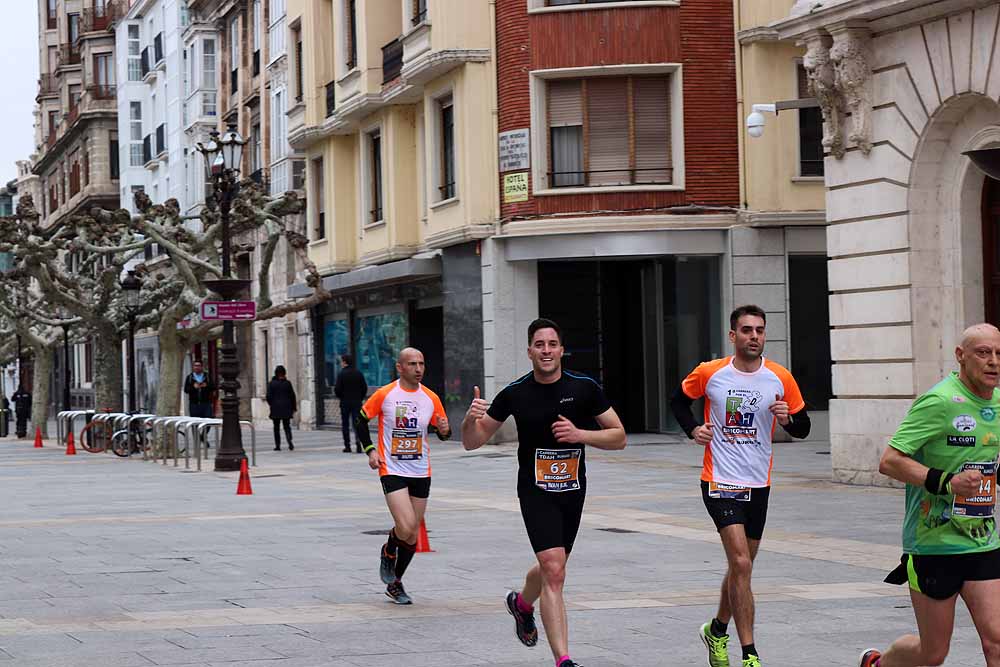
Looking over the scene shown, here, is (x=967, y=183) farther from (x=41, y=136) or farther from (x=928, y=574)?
(x=41, y=136)

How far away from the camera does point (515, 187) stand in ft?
101

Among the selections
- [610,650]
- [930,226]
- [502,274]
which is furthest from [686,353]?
[610,650]

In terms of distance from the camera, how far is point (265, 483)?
2408 cm

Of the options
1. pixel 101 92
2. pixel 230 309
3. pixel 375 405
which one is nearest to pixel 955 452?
pixel 375 405

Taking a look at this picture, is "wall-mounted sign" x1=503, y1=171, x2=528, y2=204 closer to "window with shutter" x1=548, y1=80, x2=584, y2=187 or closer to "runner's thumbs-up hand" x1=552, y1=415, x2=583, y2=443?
"window with shutter" x1=548, y1=80, x2=584, y2=187

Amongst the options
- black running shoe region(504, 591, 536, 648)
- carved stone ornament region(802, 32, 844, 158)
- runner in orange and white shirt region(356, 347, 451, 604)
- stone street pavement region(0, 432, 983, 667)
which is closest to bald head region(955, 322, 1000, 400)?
stone street pavement region(0, 432, 983, 667)

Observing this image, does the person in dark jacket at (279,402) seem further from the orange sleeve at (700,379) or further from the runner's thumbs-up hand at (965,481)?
the runner's thumbs-up hand at (965,481)

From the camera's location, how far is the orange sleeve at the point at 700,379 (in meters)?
8.91

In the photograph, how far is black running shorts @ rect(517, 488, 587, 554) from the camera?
28.0 feet

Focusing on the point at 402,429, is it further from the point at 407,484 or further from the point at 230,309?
the point at 230,309

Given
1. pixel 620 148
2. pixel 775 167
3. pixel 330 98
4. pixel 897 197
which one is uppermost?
pixel 330 98

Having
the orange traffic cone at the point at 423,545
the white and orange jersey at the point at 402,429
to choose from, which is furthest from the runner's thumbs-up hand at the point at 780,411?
the orange traffic cone at the point at 423,545

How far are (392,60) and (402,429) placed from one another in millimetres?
24481

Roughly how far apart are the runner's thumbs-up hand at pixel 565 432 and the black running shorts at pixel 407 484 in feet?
11.9
